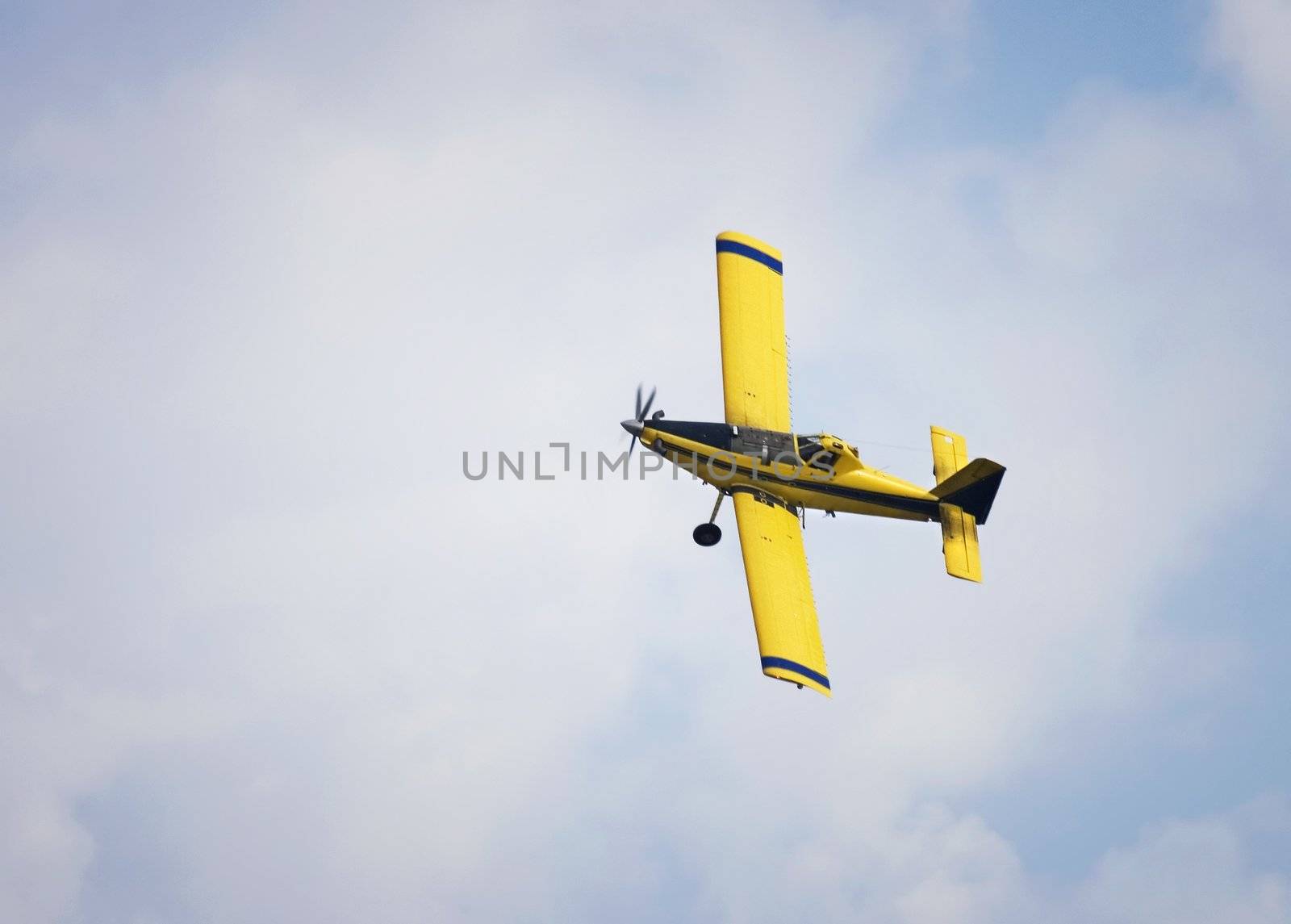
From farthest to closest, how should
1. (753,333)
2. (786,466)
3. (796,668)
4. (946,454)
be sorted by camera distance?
(753,333), (946,454), (786,466), (796,668)

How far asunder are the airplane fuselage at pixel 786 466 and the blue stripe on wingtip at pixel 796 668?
196 inches

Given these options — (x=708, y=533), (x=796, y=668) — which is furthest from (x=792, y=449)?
(x=796, y=668)

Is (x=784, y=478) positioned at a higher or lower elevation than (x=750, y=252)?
lower

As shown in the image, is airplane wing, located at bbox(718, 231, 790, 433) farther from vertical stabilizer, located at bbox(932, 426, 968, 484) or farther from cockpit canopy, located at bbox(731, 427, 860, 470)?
vertical stabilizer, located at bbox(932, 426, 968, 484)

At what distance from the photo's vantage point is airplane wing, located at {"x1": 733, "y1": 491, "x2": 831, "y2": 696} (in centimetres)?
3047

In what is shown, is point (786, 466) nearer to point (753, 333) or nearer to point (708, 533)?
point (708, 533)

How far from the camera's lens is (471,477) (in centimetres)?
3400

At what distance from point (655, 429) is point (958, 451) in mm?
7003

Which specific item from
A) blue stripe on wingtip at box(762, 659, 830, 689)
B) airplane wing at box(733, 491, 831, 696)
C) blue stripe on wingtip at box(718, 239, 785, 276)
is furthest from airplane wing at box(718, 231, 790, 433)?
blue stripe on wingtip at box(762, 659, 830, 689)

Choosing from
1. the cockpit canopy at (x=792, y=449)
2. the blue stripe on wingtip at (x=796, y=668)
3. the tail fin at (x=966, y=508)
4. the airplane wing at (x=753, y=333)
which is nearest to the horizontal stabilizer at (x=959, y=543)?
the tail fin at (x=966, y=508)

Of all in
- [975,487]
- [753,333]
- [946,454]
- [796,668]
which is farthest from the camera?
[753,333]

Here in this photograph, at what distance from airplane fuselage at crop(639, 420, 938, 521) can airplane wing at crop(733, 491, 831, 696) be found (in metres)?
0.48

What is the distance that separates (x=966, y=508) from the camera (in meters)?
34.3

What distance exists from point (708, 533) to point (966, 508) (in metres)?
5.68
